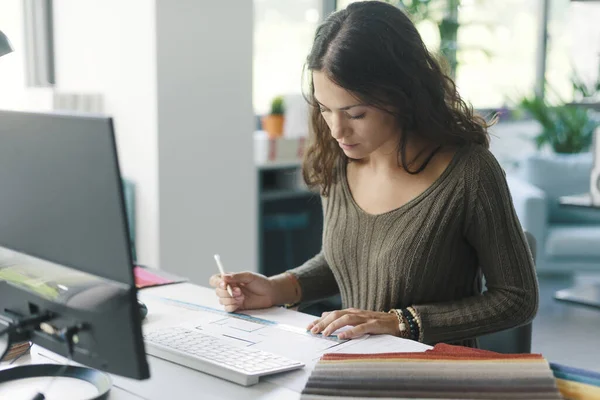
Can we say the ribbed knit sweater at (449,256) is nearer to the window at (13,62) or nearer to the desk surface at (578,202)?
the window at (13,62)

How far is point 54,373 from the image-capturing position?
1.20 metres

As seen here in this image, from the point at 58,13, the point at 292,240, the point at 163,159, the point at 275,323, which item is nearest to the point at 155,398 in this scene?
the point at 275,323

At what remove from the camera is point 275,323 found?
1458 mm

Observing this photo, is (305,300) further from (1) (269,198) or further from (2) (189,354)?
(1) (269,198)

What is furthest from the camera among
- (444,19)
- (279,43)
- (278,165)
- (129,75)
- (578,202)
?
(444,19)

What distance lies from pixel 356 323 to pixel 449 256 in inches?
11.9

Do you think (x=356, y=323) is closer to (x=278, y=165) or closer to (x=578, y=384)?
(x=578, y=384)

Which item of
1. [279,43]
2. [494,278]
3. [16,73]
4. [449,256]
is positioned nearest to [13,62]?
[16,73]

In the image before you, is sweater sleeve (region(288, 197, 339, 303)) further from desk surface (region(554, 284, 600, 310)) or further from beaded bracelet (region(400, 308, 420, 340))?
desk surface (region(554, 284, 600, 310))

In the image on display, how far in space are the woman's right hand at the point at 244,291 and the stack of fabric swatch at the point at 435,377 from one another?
442 mm

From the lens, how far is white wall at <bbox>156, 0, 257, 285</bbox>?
9.76 ft

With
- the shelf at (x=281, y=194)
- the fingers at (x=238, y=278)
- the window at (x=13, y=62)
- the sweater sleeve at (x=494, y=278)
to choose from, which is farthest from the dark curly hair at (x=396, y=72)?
the shelf at (x=281, y=194)

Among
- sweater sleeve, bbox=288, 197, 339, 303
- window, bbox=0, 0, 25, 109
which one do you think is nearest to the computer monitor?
sweater sleeve, bbox=288, 197, 339, 303

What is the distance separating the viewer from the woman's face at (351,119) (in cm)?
150
